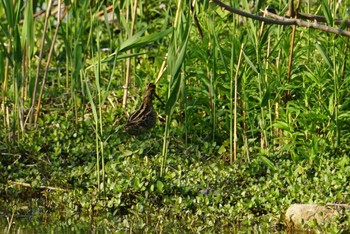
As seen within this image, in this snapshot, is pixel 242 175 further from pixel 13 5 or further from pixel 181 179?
pixel 13 5

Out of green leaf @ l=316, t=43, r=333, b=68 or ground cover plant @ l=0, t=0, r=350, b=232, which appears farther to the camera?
green leaf @ l=316, t=43, r=333, b=68

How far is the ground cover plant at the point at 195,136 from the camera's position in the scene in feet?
18.9

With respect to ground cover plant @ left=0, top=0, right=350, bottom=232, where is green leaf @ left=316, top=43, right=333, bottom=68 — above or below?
above

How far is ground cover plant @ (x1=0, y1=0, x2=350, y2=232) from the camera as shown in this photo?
5.75m

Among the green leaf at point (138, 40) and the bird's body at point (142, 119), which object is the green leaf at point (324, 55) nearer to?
the green leaf at point (138, 40)

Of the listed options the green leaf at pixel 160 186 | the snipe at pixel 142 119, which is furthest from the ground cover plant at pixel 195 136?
the snipe at pixel 142 119

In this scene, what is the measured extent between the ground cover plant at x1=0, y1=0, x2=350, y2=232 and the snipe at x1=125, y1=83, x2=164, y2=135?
0.14 meters

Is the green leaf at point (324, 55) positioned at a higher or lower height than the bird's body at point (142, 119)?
higher

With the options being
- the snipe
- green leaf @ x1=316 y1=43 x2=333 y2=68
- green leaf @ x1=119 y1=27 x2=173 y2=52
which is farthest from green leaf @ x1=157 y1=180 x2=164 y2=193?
green leaf @ x1=316 y1=43 x2=333 y2=68

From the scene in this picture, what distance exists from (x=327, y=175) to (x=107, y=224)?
4.56 ft

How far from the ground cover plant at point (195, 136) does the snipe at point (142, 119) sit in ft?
0.44

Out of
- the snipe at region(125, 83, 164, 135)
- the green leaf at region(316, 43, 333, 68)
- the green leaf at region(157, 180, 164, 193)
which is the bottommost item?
the green leaf at region(157, 180, 164, 193)

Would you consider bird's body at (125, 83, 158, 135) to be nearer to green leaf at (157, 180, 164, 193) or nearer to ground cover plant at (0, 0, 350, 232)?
ground cover plant at (0, 0, 350, 232)

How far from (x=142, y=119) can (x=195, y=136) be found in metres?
0.48
